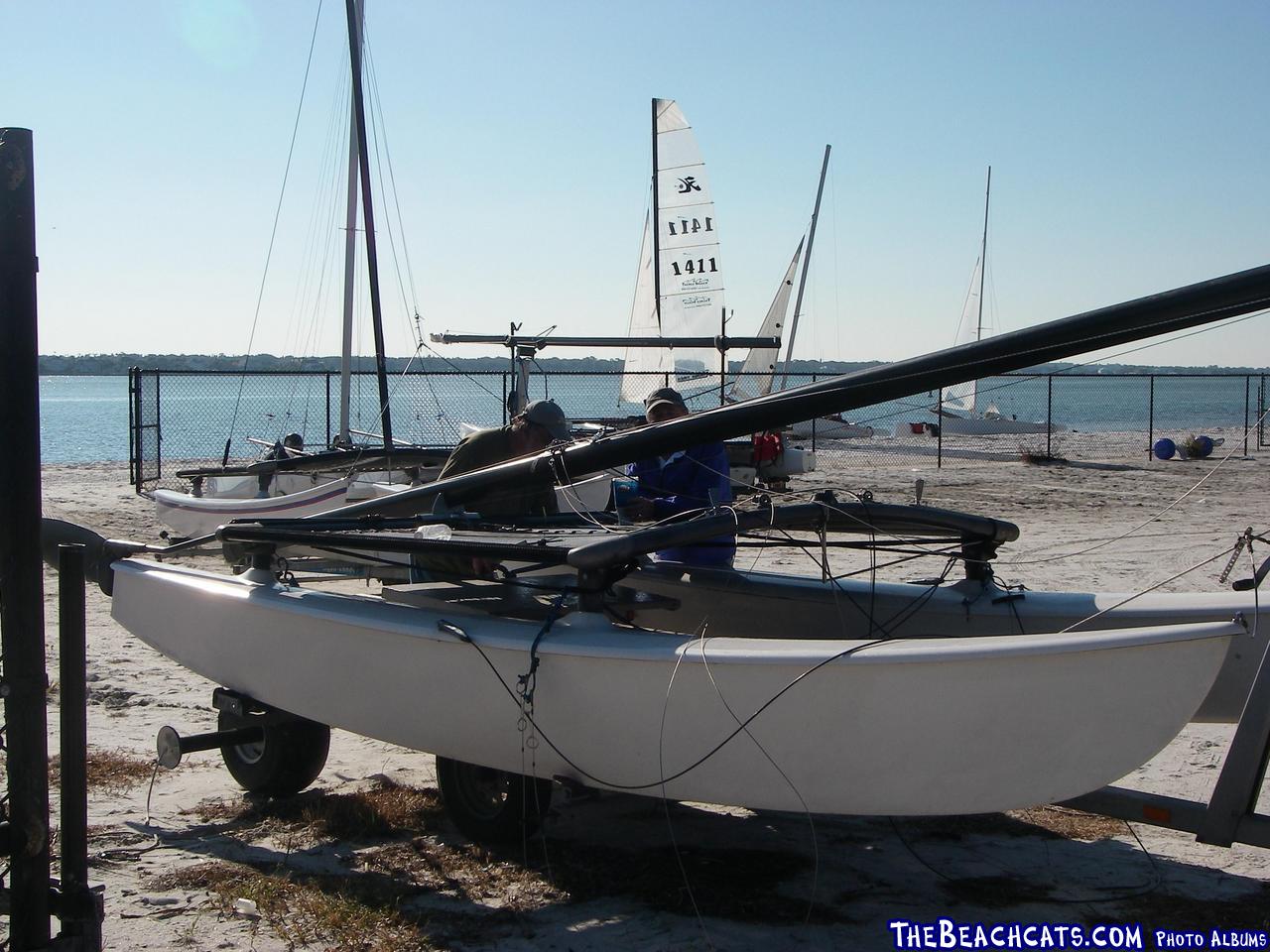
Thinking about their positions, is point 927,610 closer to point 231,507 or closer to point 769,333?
point 231,507

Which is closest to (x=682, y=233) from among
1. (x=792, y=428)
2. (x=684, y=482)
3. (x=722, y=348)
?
(x=792, y=428)

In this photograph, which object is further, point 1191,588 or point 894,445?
point 894,445

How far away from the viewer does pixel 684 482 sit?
6227mm

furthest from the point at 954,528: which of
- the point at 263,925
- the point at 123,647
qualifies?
the point at 123,647

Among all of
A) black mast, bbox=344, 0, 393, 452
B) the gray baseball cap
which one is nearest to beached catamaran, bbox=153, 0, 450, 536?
black mast, bbox=344, 0, 393, 452

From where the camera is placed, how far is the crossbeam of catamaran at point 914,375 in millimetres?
3564

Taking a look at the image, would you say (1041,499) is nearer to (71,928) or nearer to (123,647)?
(123,647)

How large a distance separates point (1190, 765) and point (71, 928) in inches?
178

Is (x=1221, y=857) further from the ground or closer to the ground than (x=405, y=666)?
closer to the ground

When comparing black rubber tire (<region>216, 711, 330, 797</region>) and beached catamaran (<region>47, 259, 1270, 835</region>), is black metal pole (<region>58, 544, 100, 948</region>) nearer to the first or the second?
beached catamaran (<region>47, 259, 1270, 835</region>)

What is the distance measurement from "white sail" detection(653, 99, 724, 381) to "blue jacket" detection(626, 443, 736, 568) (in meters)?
17.6

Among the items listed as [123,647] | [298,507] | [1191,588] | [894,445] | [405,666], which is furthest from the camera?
[894,445]

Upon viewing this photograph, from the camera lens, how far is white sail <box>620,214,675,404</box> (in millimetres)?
24047

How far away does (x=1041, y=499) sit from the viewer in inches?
628
